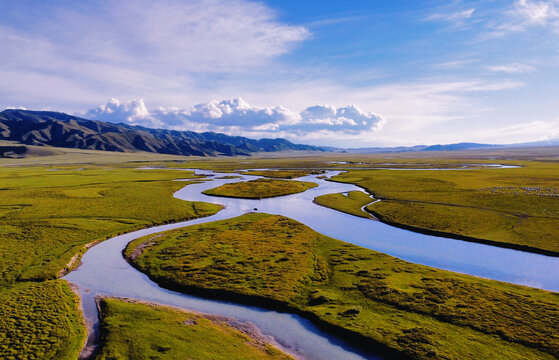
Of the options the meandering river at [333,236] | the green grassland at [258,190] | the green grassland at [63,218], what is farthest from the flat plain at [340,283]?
the green grassland at [258,190]

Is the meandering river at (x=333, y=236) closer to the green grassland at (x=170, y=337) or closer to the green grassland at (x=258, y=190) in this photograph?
the green grassland at (x=170, y=337)

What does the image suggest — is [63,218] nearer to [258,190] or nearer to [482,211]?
[258,190]

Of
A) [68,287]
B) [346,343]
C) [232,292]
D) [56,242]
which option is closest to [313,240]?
[232,292]

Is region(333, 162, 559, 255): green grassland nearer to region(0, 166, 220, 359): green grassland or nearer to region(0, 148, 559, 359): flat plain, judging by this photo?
region(0, 148, 559, 359): flat plain

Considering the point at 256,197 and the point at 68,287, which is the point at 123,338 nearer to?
the point at 68,287

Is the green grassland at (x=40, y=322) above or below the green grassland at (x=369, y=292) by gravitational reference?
below

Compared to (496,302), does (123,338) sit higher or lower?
lower

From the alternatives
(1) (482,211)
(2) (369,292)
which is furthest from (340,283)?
(1) (482,211)
